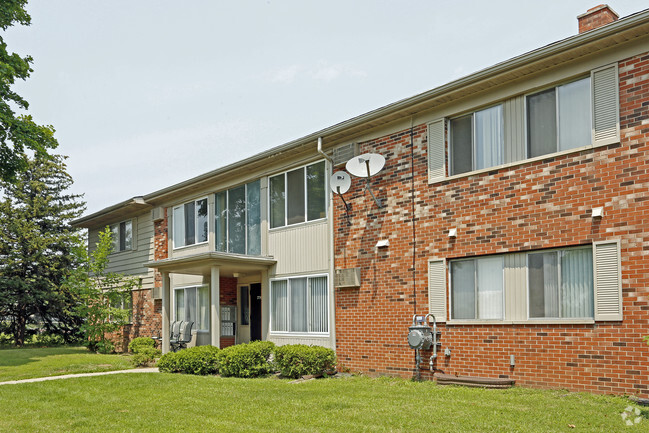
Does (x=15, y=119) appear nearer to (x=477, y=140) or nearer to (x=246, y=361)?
(x=246, y=361)

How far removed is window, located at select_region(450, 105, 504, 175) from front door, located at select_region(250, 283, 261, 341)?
26.5ft

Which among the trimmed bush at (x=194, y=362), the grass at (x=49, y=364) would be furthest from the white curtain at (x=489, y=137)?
the grass at (x=49, y=364)

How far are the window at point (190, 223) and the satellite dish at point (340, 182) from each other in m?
6.26

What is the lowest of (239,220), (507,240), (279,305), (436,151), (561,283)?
(279,305)

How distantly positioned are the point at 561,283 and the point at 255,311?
10041 mm

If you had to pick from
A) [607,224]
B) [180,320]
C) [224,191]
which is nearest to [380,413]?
[607,224]

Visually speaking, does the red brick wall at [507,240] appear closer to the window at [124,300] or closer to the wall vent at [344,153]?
the wall vent at [344,153]

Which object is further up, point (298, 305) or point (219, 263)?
point (219, 263)

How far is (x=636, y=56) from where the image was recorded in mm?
9070

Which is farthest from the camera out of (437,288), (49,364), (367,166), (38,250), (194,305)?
(38,250)

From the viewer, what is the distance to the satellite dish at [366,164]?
12531 mm

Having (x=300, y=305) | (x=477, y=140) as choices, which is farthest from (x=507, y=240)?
(x=300, y=305)

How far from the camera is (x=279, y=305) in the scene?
15.3 m

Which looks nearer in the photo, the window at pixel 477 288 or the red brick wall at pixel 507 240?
the red brick wall at pixel 507 240
